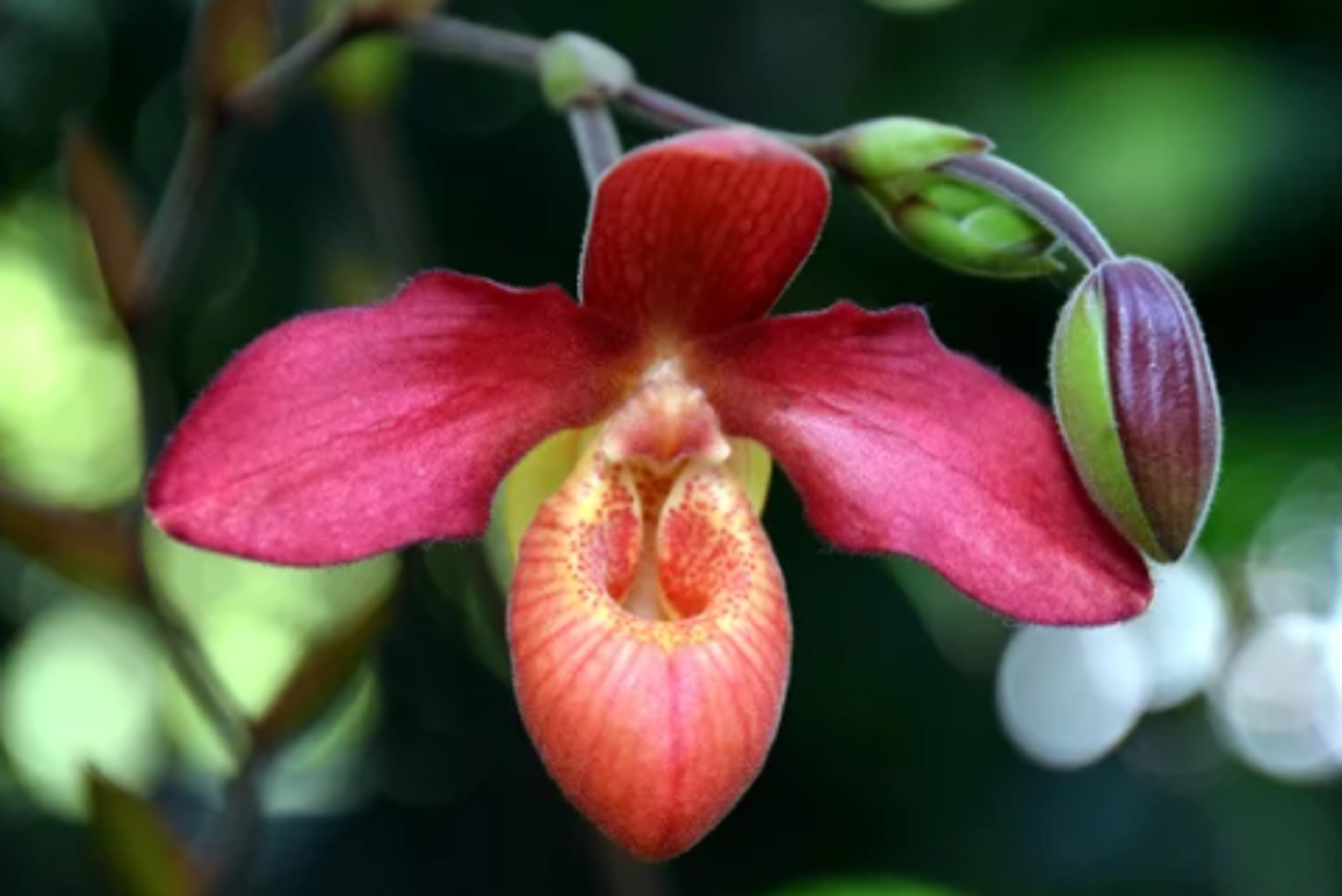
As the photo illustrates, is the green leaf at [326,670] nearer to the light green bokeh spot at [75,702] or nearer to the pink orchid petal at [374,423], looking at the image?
the pink orchid petal at [374,423]

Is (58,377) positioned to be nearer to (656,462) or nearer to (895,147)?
(656,462)

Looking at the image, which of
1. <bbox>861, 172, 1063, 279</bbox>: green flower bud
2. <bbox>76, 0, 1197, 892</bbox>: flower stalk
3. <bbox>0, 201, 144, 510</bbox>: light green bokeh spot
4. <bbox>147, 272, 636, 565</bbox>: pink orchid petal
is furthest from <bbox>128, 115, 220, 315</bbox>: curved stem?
<bbox>0, 201, 144, 510</bbox>: light green bokeh spot

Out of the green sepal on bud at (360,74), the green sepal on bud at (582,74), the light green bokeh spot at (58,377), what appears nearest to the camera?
the green sepal on bud at (582,74)

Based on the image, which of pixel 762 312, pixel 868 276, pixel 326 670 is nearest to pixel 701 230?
pixel 762 312

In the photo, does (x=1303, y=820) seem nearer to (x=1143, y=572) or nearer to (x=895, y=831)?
(x=895, y=831)

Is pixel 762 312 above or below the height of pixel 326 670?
above

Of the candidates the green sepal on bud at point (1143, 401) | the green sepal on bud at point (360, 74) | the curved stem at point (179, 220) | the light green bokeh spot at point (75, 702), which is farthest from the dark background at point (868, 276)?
the green sepal on bud at point (1143, 401)
